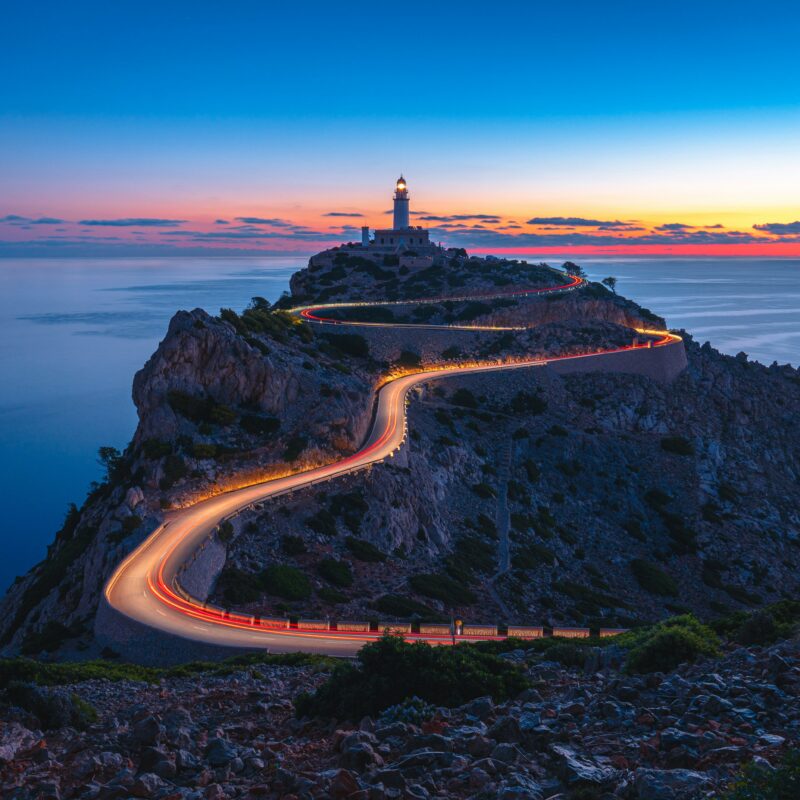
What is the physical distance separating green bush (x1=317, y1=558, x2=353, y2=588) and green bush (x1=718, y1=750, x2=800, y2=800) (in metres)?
25.5

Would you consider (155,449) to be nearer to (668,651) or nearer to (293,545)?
(293,545)

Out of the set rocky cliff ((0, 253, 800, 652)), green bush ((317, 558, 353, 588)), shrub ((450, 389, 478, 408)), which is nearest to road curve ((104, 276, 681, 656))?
rocky cliff ((0, 253, 800, 652))

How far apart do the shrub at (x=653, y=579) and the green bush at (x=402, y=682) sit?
1277 inches

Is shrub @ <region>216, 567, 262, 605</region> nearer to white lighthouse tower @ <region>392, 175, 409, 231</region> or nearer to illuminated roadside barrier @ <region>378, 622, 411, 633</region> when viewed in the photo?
illuminated roadside barrier @ <region>378, 622, 411, 633</region>

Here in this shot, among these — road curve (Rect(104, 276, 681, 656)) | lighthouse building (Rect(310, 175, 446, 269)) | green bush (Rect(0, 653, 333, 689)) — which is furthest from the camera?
lighthouse building (Rect(310, 175, 446, 269))

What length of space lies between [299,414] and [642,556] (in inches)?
1012

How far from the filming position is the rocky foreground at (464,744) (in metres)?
8.59

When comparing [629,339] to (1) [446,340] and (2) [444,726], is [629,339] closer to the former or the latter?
(1) [446,340]

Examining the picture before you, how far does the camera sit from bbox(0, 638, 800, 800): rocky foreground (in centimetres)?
859

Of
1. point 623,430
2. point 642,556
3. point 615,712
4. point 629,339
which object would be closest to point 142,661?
point 615,712

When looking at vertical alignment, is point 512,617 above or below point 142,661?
below

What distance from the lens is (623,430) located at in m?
61.8

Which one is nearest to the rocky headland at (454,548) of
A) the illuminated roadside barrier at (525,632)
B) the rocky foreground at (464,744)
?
the rocky foreground at (464,744)

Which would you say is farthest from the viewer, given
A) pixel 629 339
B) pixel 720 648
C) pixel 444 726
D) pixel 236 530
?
pixel 629 339
